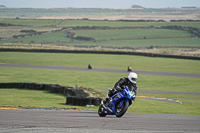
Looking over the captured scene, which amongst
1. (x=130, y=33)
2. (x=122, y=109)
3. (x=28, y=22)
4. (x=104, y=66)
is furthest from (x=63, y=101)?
(x=28, y=22)

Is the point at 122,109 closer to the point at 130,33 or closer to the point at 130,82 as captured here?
the point at 130,82

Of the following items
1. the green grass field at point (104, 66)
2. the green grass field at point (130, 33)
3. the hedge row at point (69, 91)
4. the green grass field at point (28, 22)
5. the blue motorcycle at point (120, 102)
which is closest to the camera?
the blue motorcycle at point (120, 102)

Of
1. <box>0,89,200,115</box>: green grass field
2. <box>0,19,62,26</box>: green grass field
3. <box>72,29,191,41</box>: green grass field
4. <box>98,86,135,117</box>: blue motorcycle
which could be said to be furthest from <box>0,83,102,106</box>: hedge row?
<box>0,19,62,26</box>: green grass field

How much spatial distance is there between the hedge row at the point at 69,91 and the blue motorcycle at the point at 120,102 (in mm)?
5660

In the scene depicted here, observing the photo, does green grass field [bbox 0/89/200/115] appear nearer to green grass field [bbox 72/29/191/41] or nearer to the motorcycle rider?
the motorcycle rider

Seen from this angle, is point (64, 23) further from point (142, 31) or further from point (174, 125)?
point (174, 125)

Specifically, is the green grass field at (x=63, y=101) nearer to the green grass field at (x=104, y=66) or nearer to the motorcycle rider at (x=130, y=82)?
the green grass field at (x=104, y=66)

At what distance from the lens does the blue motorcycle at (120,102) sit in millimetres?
10251

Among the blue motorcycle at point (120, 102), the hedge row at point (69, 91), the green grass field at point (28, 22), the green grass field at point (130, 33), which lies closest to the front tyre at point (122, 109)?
the blue motorcycle at point (120, 102)

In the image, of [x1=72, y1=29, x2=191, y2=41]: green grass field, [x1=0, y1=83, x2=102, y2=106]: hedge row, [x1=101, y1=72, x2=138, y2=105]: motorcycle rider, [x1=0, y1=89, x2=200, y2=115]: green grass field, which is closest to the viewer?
[x1=101, y1=72, x2=138, y2=105]: motorcycle rider

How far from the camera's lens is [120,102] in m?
10.6

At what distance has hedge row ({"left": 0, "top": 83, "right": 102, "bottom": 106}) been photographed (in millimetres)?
17078

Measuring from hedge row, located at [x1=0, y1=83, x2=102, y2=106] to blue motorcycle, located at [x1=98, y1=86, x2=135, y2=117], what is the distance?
223 inches

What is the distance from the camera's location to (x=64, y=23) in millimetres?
124500
